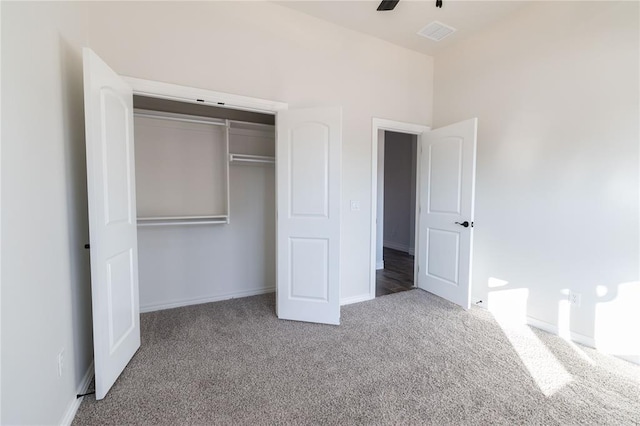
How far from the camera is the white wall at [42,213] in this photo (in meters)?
1.11

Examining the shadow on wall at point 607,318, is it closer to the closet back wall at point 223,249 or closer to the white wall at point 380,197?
the white wall at point 380,197

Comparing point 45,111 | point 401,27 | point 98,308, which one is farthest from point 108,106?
point 401,27

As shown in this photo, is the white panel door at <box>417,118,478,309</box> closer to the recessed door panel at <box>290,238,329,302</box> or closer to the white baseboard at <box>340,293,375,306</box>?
the white baseboard at <box>340,293,375,306</box>

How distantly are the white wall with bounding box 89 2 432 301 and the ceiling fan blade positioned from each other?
1.97ft

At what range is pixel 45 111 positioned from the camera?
4.59 ft

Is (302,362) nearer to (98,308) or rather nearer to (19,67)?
(98,308)

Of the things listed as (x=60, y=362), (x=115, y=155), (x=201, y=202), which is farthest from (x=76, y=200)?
(x=201, y=202)

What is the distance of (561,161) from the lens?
2.51 meters

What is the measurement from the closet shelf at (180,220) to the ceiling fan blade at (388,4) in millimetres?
2579

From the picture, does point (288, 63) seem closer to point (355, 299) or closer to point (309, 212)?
point (309, 212)

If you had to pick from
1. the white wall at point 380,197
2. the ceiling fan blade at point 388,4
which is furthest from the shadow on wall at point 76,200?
the white wall at point 380,197

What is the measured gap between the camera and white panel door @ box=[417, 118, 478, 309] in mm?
2994

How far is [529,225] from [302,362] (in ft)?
8.04

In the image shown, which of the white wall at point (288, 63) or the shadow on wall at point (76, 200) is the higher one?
the white wall at point (288, 63)
